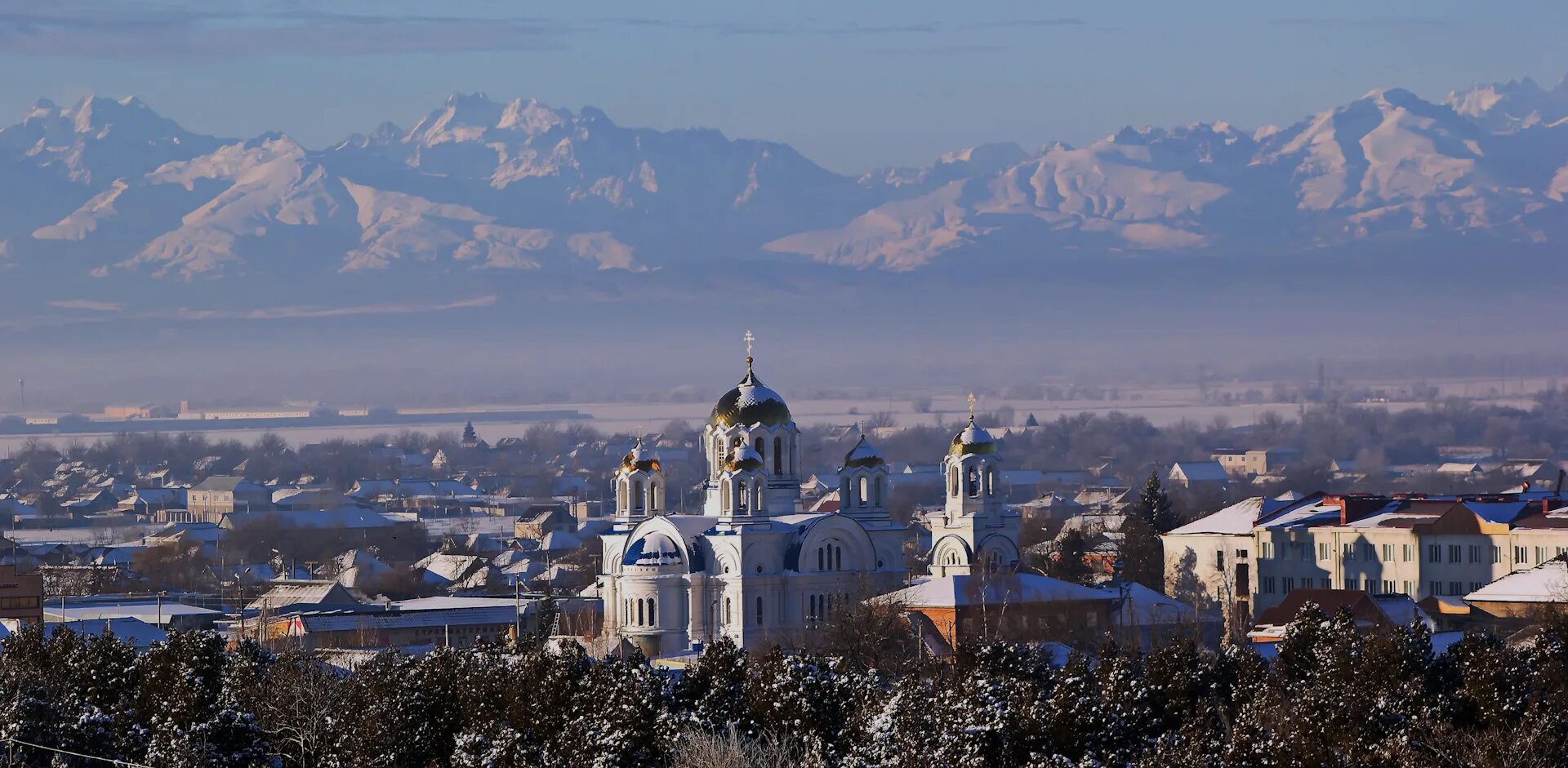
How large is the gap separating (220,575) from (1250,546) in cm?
4642

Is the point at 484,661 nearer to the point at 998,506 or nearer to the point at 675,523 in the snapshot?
the point at 675,523

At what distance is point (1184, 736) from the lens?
35.3 metres

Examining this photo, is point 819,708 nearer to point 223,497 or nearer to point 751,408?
point 751,408

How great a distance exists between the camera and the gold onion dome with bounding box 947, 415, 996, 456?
72.8m

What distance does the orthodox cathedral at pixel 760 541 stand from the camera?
66188 mm

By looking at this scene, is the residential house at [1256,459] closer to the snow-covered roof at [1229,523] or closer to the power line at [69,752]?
the snow-covered roof at [1229,523]

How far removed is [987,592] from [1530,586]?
441 inches

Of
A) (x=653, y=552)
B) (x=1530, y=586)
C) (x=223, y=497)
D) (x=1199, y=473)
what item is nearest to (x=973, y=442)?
(x=653, y=552)

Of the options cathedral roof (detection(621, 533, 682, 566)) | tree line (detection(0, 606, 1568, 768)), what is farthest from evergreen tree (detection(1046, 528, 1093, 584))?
tree line (detection(0, 606, 1568, 768))

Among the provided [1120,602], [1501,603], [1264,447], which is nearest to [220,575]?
[1120,602]

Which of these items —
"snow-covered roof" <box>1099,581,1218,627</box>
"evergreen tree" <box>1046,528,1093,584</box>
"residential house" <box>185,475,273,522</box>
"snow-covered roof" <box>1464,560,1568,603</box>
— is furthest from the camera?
"residential house" <box>185,475,273,522</box>

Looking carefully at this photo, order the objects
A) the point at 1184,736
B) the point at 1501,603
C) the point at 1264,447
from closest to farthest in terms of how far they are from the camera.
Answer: the point at 1184,736
the point at 1501,603
the point at 1264,447

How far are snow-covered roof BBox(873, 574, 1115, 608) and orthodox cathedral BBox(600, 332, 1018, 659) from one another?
1517mm

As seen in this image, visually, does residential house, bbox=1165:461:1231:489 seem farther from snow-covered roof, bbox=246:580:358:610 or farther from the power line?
the power line
